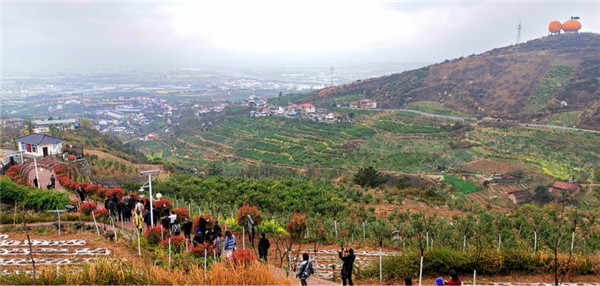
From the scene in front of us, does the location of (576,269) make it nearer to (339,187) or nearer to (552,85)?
(339,187)

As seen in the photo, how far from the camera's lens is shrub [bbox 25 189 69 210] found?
1148 cm

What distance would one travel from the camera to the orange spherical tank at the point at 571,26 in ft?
229

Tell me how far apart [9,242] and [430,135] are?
132 ft

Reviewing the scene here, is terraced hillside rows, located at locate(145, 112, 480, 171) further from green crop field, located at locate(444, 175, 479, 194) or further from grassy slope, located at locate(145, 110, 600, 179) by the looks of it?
green crop field, located at locate(444, 175, 479, 194)

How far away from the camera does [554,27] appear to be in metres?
73.1

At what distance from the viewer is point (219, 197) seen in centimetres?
1489

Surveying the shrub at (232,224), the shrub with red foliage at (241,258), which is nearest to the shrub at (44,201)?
the shrub at (232,224)

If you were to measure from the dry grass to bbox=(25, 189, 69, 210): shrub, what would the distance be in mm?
6471

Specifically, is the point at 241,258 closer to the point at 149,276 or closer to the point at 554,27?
the point at 149,276

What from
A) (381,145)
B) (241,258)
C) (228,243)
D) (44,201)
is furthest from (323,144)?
(241,258)

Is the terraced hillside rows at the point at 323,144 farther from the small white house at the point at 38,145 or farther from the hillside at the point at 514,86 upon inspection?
the small white house at the point at 38,145

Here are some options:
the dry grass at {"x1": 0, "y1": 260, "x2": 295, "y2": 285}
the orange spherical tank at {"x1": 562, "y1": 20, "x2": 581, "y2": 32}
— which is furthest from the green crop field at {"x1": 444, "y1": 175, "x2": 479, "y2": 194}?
the orange spherical tank at {"x1": 562, "y1": 20, "x2": 581, "y2": 32}

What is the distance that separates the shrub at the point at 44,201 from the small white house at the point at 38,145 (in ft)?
49.1

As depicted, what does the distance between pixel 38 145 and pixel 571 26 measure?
296ft
